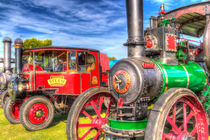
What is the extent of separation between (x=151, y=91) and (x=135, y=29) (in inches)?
38.7

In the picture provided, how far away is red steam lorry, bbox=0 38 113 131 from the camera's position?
4.98 metres

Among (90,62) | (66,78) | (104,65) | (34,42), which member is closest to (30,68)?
(66,78)

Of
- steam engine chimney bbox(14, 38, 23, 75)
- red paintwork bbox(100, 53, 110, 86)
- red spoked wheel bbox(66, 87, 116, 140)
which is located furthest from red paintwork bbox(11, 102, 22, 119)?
red spoked wheel bbox(66, 87, 116, 140)

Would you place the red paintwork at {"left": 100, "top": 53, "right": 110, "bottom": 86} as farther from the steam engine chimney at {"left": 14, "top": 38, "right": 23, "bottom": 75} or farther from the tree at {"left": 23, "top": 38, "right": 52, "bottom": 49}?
the tree at {"left": 23, "top": 38, "right": 52, "bottom": 49}

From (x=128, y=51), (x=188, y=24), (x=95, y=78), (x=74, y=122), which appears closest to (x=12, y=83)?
(x=95, y=78)

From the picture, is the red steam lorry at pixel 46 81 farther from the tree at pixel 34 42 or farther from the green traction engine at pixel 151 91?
the tree at pixel 34 42

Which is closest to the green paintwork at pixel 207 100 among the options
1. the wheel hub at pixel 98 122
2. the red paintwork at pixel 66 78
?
the wheel hub at pixel 98 122

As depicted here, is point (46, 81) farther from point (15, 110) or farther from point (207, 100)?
point (207, 100)

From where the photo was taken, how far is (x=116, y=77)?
2.67m

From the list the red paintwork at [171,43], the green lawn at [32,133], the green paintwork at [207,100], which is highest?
the red paintwork at [171,43]

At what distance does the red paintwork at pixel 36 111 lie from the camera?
4863 mm

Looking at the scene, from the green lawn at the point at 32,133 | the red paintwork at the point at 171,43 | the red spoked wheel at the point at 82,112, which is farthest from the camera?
the green lawn at the point at 32,133

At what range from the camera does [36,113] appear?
4.92 meters

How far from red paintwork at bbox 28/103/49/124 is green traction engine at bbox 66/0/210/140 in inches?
95.5
